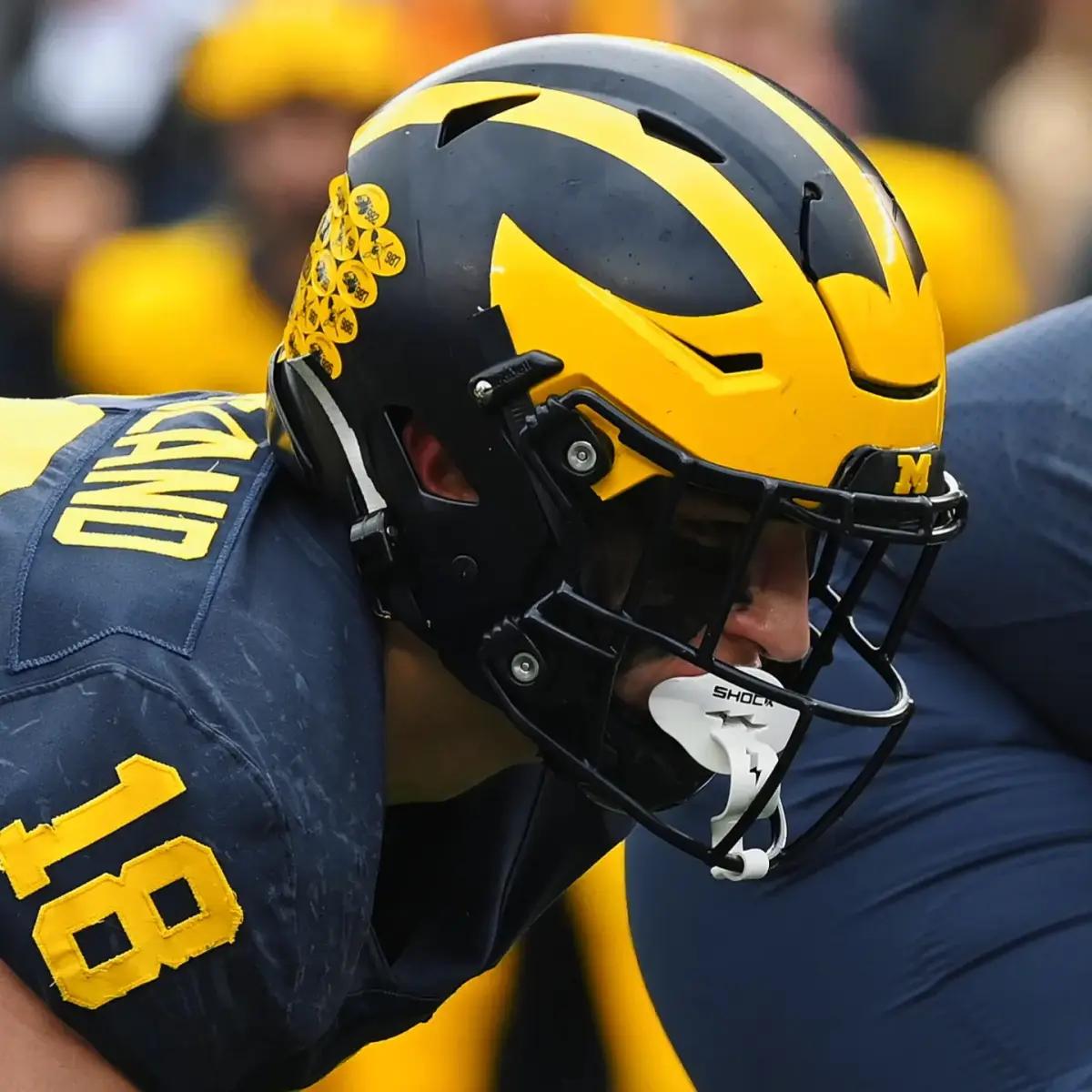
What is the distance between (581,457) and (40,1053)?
1.77 ft

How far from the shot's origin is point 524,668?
1348mm

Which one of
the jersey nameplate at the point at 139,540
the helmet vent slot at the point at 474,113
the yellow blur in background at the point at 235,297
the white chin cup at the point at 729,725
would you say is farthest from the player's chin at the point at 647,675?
the yellow blur in background at the point at 235,297

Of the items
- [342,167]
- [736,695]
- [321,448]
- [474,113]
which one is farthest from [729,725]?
[342,167]

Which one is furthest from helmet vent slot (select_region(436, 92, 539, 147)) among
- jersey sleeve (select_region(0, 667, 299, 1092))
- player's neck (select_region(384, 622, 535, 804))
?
jersey sleeve (select_region(0, 667, 299, 1092))

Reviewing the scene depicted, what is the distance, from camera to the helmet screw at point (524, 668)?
134 cm

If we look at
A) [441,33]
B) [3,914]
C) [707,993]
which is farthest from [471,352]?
[441,33]

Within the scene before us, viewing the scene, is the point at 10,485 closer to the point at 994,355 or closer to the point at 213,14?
the point at 994,355

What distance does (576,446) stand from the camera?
1.30m

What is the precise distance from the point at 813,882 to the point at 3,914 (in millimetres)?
842

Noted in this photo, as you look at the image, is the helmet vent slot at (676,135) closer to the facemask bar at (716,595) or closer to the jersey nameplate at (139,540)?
the facemask bar at (716,595)

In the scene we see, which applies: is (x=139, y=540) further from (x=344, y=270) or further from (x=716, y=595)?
(x=716, y=595)

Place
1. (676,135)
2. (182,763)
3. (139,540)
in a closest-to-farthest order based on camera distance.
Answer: (182,763)
(139,540)
(676,135)

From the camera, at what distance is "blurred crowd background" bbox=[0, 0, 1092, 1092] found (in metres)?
2.51

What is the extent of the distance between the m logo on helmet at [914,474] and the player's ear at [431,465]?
32 centimetres
